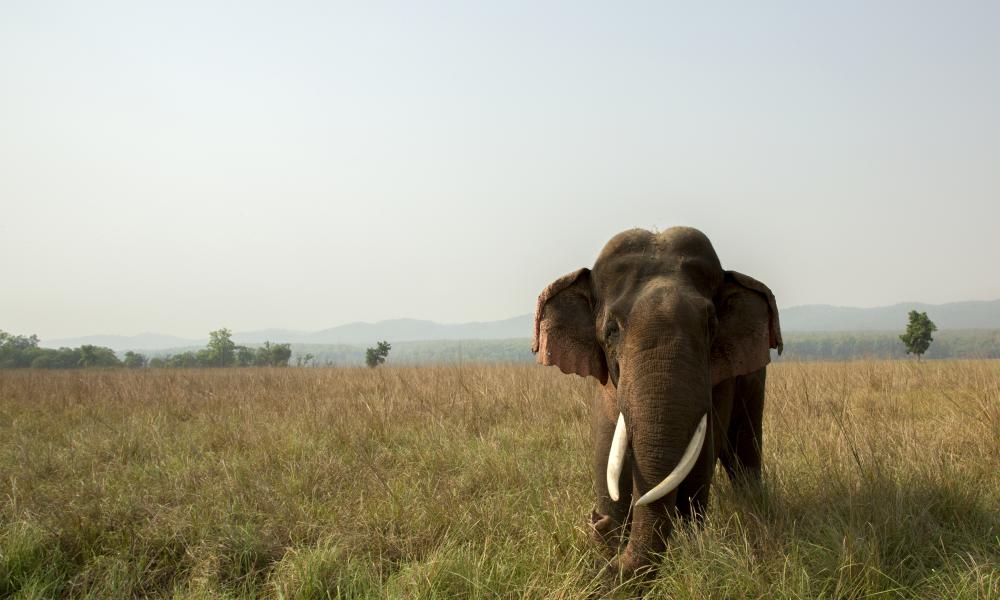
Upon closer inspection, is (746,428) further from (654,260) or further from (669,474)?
(669,474)

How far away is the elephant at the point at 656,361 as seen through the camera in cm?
353

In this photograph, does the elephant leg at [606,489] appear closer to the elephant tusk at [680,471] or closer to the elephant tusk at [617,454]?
the elephant tusk at [617,454]

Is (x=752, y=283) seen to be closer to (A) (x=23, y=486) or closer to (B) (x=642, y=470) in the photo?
(B) (x=642, y=470)

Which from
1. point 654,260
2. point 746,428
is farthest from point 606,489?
point 746,428

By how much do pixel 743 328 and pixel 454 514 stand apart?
241 cm

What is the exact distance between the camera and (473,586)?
370 centimetres

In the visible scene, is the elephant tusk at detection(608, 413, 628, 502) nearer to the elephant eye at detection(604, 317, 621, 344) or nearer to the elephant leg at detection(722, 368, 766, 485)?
the elephant eye at detection(604, 317, 621, 344)

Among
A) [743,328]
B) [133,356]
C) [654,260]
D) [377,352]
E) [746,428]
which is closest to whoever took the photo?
[654,260]

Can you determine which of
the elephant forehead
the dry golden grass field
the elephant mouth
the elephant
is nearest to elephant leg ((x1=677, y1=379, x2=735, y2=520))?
the elephant

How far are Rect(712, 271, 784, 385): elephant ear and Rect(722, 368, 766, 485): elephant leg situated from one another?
72cm

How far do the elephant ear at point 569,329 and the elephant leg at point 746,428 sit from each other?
4.75 feet

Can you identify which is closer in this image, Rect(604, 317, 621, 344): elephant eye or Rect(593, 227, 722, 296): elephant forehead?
Rect(604, 317, 621, 344): elephant eye

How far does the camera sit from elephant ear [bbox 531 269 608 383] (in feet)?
14.3

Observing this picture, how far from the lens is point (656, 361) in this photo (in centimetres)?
360
